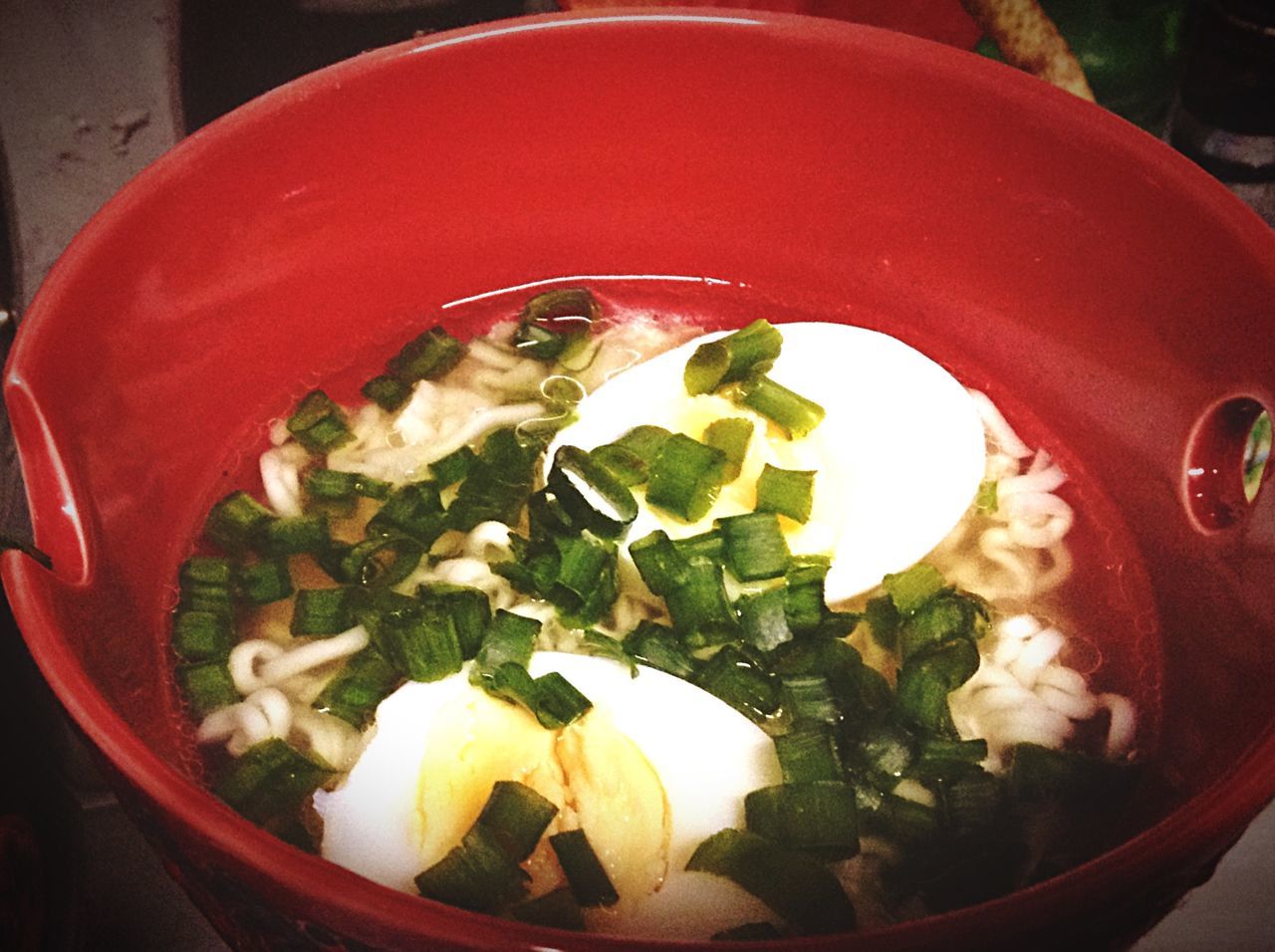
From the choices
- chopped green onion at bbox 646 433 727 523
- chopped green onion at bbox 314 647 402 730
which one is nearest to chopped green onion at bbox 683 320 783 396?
chopped green onion at bbox 646 433 727 523

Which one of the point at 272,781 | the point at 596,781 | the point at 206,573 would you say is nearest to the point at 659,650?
the point at 596,781

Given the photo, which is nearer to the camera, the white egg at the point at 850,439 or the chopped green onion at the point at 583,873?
the chopped green onion at the point at 583,873

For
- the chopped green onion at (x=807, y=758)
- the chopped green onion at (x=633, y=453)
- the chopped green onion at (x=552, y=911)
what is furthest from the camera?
the chopped green onion at (x=633, y=453)

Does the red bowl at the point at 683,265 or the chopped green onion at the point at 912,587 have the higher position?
the red bowl at the point at 683,265

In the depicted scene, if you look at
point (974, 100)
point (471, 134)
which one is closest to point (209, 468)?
point (471, 134)

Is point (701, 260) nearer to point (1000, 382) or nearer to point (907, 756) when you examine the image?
point (1000, 382)

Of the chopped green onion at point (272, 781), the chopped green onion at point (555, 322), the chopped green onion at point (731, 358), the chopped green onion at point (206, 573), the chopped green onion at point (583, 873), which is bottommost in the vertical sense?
the chopped green onion at point (272, 781)

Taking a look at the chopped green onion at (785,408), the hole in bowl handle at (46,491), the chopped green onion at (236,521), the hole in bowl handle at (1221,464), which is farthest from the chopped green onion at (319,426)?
the hole in bowl handle at (1221,464)

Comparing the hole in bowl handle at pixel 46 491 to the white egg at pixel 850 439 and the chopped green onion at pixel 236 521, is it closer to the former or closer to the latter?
the chopped green onion at pixel 236 521
